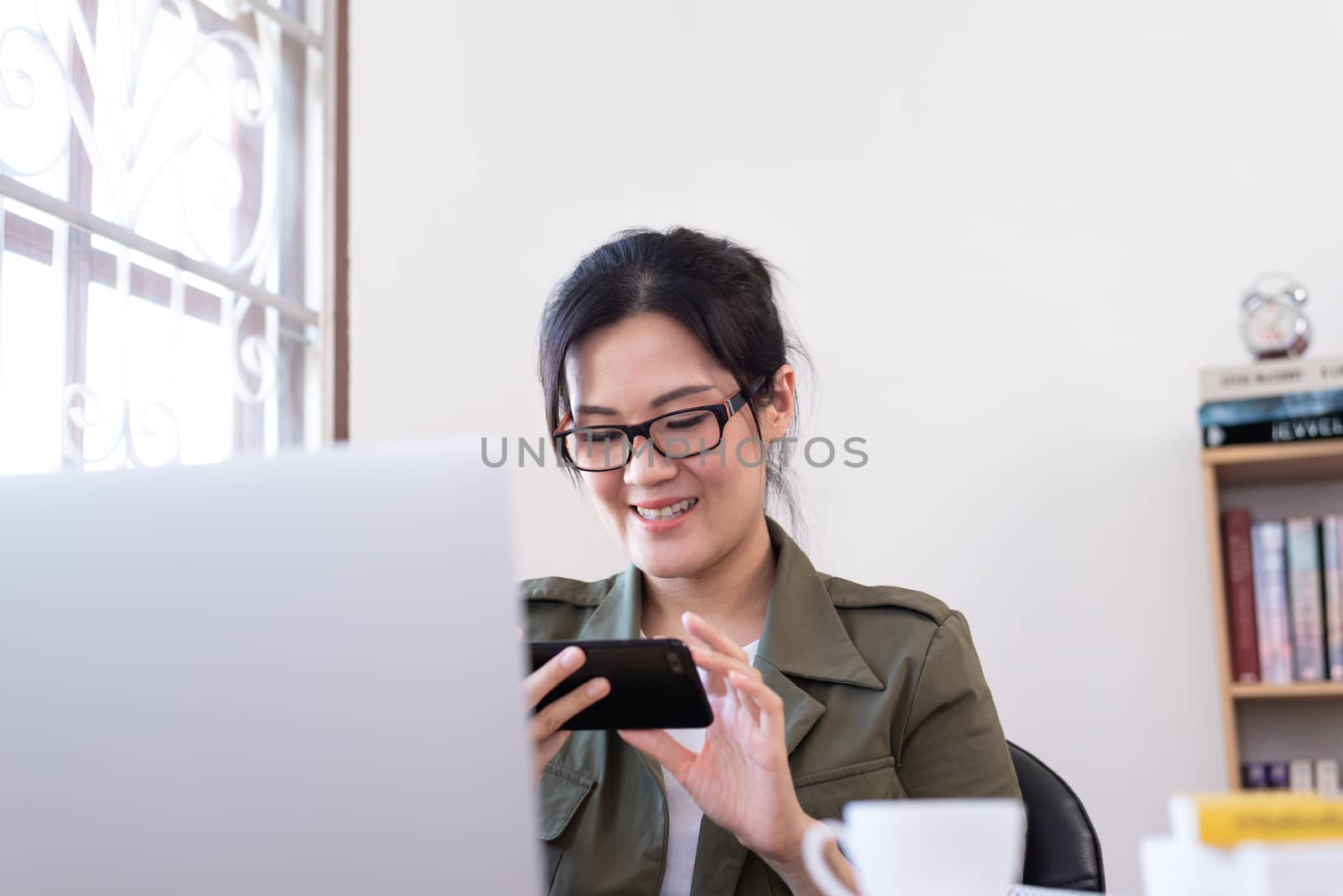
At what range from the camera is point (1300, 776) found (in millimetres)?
2275

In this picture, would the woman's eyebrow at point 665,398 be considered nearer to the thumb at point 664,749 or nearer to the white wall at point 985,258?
the thumb at point 664,749

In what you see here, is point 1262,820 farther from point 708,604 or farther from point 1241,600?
point 1241,600

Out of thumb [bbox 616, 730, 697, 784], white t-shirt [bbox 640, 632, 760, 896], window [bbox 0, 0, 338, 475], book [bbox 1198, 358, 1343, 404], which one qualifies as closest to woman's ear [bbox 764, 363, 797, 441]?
white t-shirt [bbox 640, 632, 760, 896]

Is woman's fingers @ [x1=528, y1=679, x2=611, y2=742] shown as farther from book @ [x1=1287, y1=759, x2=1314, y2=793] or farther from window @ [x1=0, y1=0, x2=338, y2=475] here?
book @ [x1=1287, y1=759, x2=1314, y2=793]

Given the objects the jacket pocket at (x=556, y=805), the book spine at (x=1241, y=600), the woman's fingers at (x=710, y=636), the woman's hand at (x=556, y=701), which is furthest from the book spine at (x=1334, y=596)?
the woman's hand at (x=556, y=701)

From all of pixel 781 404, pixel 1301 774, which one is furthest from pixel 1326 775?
pixel 781 404

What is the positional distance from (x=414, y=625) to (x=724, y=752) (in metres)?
0.52

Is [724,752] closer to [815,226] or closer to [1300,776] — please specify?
[1300,776]

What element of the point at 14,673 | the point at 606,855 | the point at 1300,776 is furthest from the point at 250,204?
the point at 1300,776

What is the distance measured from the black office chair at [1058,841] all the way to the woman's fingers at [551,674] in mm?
509

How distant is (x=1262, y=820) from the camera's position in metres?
0.50

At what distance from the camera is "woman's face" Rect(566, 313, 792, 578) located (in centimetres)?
145

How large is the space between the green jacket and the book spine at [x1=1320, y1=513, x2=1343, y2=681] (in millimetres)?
1112

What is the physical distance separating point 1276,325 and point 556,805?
1.64m
